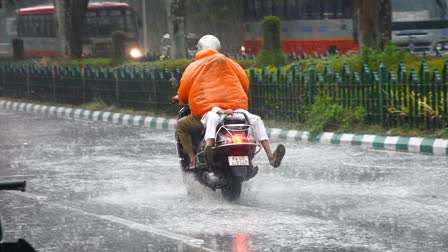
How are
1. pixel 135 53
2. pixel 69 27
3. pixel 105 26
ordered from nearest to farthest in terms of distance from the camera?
pixel 69 27 → pixel 135 53 → pixel 105 26

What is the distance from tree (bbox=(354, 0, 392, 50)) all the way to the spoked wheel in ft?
36.0

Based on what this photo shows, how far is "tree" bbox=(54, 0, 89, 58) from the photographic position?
34.0 metres

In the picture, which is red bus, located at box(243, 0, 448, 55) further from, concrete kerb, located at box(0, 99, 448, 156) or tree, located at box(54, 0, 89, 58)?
concrete kerb, located at box(0, 99, 448, 156)

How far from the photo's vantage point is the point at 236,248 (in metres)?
7.71

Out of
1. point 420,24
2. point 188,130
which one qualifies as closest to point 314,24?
point 420,24

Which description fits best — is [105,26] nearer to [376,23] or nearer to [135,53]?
[135,53]

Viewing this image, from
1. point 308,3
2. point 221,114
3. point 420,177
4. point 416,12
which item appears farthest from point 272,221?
point 308,3

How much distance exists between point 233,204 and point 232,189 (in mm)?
149

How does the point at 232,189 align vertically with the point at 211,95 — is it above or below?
below

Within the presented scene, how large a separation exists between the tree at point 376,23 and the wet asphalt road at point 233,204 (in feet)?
17.1

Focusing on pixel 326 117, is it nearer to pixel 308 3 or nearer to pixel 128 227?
pixel 128 227

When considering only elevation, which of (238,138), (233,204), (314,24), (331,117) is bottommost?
(314,24)

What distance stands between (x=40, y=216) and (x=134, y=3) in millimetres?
43015

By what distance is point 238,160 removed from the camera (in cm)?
977
